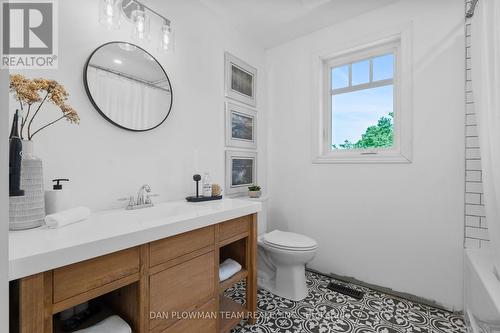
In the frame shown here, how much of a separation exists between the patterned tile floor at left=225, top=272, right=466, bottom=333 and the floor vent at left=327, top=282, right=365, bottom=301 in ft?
0.13

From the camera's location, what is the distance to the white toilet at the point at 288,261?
1892 mm

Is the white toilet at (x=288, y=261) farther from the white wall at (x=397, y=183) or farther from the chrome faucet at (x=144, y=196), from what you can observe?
the chrome faucet at (x=144, y=196)

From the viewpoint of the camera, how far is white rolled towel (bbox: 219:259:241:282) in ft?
4.88

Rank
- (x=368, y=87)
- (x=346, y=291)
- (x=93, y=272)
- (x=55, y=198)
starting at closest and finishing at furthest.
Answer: (x=93, y=272), (x=55, y=198), (x=346, y=291), (x=368, y=87)

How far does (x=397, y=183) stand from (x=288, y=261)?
1109 millimetres

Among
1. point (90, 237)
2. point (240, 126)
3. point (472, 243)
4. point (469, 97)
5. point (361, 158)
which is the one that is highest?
point (469, 97)

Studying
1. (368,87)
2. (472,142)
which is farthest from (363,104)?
(472,142)

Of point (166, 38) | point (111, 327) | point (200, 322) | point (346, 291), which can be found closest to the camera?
point (111, 327)

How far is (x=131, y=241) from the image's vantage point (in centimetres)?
96

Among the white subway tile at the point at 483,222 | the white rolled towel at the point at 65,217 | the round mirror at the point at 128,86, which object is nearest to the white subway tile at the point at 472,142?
the white subway tile at the point at 483,222

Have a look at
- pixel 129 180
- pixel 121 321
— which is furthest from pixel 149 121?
pixel 121 321

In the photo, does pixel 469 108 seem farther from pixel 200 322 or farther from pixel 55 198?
pixel 55 198

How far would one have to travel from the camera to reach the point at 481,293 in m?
1.32

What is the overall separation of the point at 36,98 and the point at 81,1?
0.69 metres
